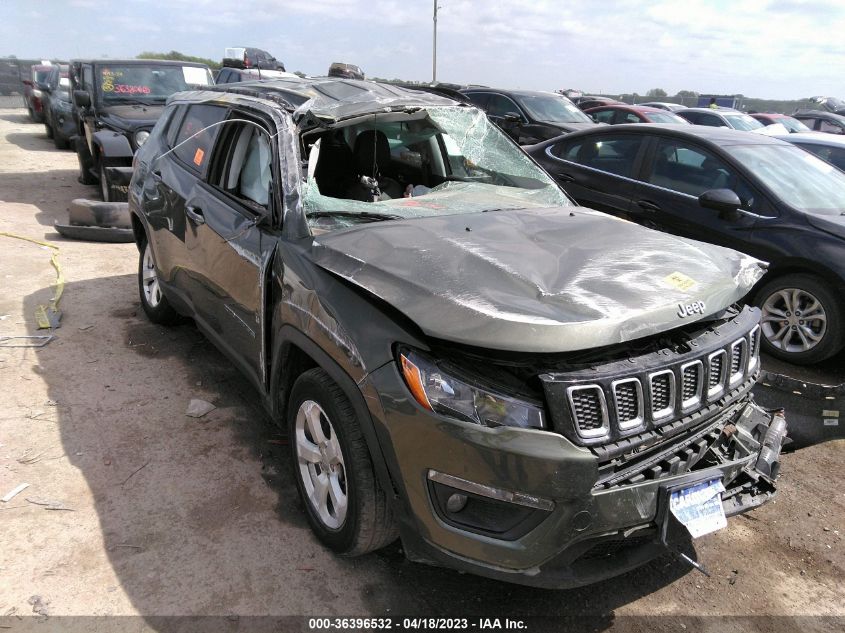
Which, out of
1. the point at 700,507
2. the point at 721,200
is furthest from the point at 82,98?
the point at 700,507

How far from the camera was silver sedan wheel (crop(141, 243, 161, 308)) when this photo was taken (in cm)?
488

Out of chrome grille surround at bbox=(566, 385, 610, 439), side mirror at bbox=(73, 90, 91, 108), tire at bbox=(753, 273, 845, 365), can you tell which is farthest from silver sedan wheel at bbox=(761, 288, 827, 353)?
side mirror at bbox=(73, 90, 91, 108)

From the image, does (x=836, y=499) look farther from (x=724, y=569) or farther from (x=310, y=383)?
(x=310, y=383)

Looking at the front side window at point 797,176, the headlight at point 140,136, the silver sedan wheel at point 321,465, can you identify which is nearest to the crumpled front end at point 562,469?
the silver sedan wheel at point 321,465

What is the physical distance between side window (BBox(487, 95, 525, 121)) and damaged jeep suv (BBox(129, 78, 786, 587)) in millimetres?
8735

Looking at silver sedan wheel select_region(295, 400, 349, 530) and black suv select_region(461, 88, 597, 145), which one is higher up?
black suv select_region(461, 88, 597, 145)

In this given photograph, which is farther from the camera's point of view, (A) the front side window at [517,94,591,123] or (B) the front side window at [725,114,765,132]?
(B) the front side window at [725,114,765,132]

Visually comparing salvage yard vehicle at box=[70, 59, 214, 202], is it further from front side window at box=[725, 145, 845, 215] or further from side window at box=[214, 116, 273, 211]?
front side window at box=[725, 145, 845, 215]

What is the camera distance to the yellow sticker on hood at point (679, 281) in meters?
2.44

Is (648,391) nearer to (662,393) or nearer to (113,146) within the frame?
(662,393)

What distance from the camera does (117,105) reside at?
30.5ft

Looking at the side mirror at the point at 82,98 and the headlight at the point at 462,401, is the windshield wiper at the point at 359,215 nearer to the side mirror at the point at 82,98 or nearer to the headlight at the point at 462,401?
the headlight at the point at 462,401

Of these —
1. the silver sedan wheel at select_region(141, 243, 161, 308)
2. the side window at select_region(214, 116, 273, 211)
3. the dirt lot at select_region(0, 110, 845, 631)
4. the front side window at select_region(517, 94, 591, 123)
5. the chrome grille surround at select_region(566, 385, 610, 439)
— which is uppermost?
the front side window at select_region(517, 94, 591, 123)

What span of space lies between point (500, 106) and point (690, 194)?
7231 mm
